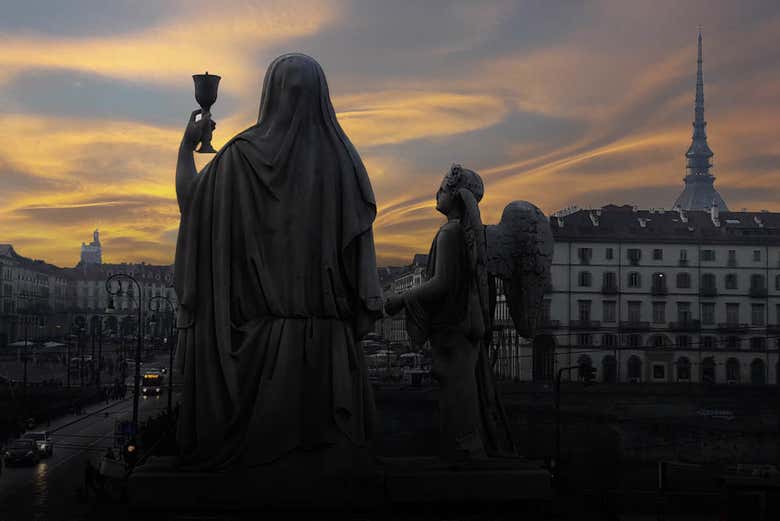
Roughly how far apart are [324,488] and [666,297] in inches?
4067

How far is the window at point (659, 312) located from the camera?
107625mm

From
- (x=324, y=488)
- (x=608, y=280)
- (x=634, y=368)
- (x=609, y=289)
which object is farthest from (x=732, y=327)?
(x=324, y=488)

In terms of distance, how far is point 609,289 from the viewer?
346ft

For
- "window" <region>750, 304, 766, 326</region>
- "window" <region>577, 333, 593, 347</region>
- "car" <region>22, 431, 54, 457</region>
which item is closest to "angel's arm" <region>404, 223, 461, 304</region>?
"car" <region>22, 431, 54, 457</region>

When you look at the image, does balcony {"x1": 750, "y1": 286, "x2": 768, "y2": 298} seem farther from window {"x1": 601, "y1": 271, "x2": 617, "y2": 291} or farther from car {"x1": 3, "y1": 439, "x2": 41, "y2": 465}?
car {"x1": 3, "y1": 439, "x2": 41, "y2": 465}

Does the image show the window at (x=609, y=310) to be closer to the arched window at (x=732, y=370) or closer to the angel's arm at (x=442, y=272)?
the arched window at (x=732, y=370)

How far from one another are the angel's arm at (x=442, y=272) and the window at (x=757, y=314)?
105m

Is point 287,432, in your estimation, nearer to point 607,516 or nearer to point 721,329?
point 607,516

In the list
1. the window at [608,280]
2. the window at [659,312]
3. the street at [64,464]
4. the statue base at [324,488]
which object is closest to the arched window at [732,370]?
the window at [659,312]

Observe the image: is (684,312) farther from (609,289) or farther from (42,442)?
(42,442)

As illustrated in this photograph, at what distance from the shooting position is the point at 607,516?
28.8 feet

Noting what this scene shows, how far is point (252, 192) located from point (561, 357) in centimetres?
9694

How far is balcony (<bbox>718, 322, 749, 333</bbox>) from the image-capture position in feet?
352

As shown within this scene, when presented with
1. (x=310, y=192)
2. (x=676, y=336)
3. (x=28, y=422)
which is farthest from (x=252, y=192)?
(x=676, y=336)
